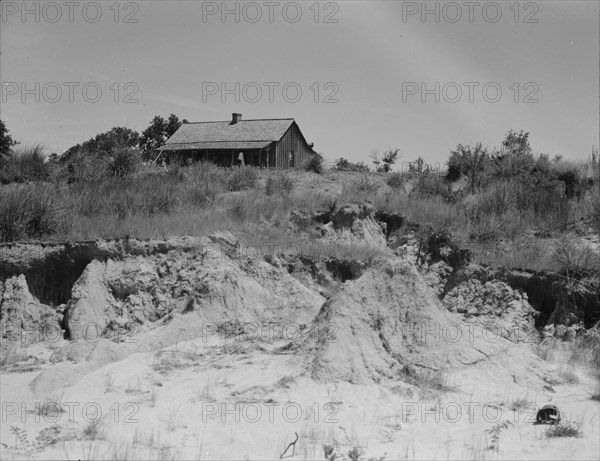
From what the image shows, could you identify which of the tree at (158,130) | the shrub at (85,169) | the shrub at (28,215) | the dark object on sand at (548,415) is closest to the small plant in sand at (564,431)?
the dark object on sand at (548,415)

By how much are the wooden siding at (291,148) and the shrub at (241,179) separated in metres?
10.3

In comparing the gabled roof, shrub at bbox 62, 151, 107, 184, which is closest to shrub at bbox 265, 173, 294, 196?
shrub at bbox 62, 151, 107, 184

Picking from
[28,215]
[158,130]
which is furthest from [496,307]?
[158,130]

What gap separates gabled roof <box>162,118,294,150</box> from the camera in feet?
103

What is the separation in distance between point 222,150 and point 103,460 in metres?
24.8

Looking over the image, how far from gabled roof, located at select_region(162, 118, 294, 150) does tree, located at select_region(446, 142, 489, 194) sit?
10.9 meters

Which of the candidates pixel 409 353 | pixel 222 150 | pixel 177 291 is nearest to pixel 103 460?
pixel 409 353

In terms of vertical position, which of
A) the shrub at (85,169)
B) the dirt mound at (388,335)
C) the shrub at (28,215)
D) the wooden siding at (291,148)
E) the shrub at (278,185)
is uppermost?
the wooden siding at (291,148)

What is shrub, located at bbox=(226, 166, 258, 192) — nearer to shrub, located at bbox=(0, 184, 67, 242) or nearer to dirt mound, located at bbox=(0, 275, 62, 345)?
shrub, located at bbox=(0, 184, 67, 242)

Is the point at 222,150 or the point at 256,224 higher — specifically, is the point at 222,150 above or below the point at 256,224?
above

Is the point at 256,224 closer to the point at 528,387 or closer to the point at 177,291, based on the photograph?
the point at 177,291

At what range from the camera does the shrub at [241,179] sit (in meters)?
20.0

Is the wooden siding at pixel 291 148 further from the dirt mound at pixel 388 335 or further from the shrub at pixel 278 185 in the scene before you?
the dirt mound at pixel 388 335

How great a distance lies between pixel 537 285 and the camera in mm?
12805
